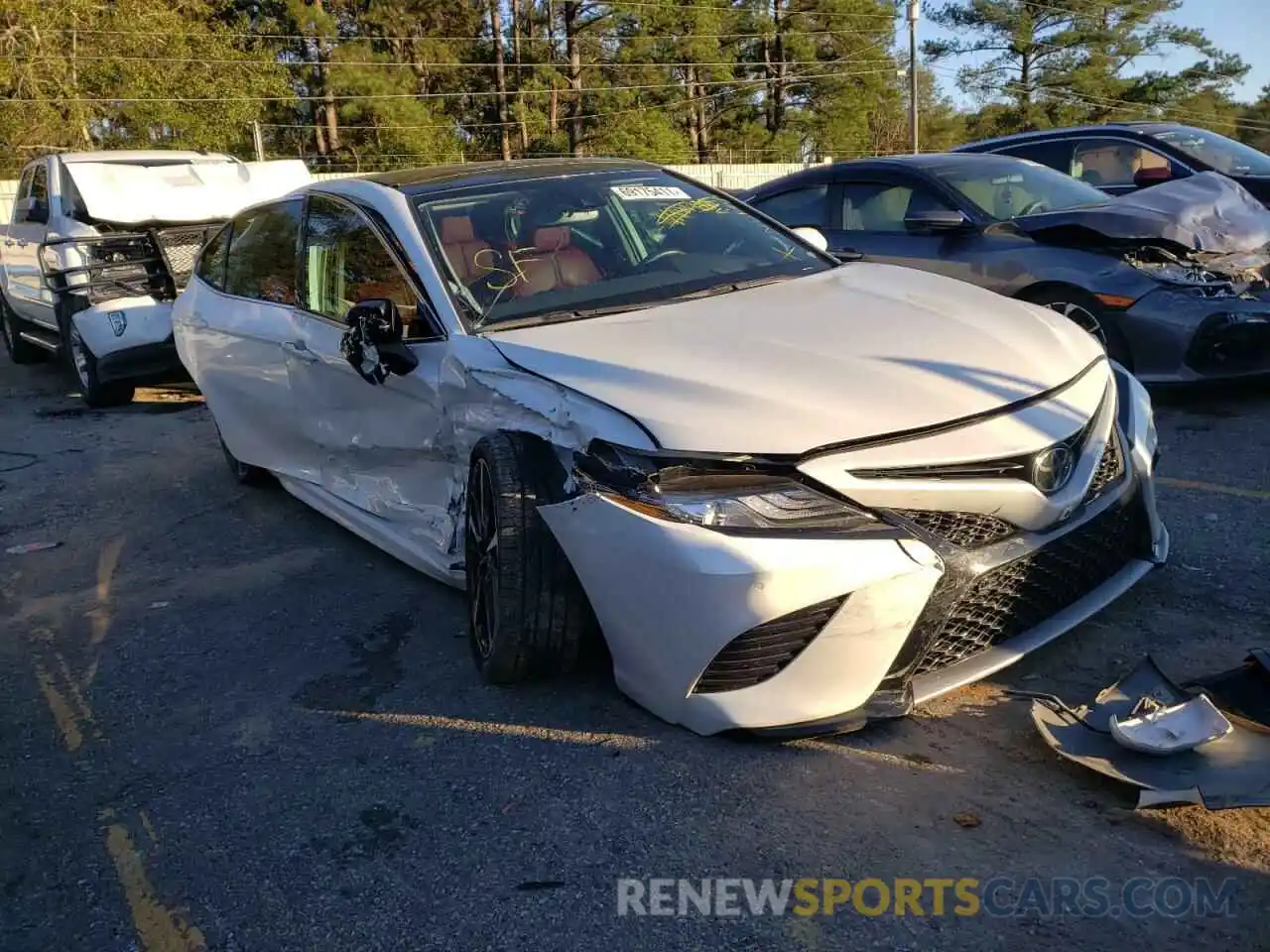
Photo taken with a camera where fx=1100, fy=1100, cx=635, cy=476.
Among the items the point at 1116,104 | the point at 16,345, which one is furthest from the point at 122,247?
the point at 1116,104

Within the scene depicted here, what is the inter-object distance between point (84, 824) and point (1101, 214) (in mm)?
5744

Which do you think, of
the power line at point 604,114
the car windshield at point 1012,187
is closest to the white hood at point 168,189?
the car windshield at point 1012,187

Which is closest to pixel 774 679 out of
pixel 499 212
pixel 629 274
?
pixel 629 274

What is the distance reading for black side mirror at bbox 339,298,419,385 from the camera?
3.75 meters

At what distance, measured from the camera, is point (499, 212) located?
162 inches

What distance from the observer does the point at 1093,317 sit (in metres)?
5.93

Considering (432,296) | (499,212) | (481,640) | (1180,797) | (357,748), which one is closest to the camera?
(1180,797)

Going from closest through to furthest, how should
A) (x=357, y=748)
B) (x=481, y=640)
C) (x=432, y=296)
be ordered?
(x=357, y=748) < (x=481, y=640) < (x=432, y=296)

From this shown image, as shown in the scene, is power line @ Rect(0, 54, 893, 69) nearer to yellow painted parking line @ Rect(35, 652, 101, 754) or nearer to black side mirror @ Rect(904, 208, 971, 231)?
black side mirror @ Rect(904, 208, 971, 231)

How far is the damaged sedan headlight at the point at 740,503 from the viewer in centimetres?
266

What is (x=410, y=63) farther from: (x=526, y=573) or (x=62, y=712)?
(x=526, y=573)

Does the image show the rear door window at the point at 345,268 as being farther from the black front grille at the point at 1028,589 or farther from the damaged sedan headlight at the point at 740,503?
the black front grille at the point at 1028,589

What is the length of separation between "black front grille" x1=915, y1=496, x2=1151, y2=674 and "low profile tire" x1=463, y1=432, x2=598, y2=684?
100 cm

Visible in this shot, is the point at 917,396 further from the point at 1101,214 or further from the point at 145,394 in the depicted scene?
the point at 145,394
